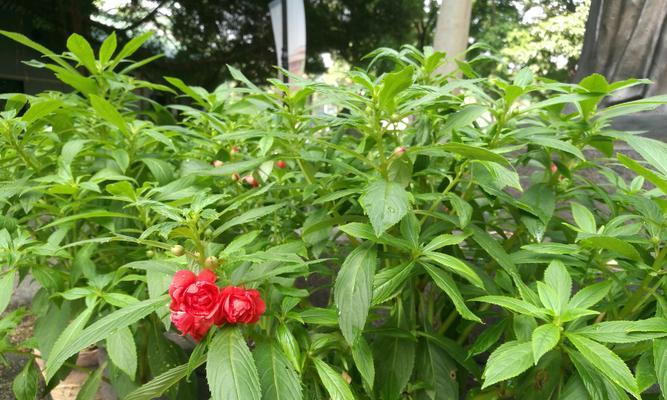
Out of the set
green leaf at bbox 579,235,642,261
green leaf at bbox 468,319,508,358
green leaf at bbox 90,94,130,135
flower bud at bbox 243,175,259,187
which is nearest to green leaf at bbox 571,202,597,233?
green leaf at bbox 579,235,642,261

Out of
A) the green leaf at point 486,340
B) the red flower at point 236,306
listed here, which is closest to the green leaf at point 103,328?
the red flower at point 236,306

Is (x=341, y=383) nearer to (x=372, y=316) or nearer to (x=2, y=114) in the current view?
(x=372, y=316)

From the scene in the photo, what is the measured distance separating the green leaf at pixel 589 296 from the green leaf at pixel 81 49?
4.44 ft

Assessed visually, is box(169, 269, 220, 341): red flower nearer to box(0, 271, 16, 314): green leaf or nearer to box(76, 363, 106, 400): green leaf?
box(0, 271, 16, 314): green leaf

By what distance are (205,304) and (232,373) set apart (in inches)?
4.6

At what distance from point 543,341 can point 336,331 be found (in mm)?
435

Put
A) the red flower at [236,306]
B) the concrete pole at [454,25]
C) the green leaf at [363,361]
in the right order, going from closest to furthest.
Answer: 1. the red flower at [236,306]
2. the green leaf at [363,361]
3. the concrete pole at [454,25]

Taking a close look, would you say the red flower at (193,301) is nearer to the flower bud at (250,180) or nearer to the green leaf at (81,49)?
the flower bud at (250,180)

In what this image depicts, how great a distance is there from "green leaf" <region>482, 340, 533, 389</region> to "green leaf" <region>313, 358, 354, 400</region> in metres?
0.24

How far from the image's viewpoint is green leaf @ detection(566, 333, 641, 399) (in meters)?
0.66

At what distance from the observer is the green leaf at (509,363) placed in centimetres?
69

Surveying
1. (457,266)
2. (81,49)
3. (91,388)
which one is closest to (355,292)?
(457,266)

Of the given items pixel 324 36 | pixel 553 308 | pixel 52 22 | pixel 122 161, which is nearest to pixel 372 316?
pixel 553 308

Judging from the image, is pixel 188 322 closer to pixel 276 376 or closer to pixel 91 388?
pixel 276 376
